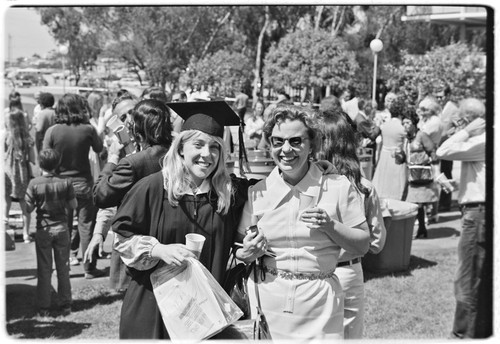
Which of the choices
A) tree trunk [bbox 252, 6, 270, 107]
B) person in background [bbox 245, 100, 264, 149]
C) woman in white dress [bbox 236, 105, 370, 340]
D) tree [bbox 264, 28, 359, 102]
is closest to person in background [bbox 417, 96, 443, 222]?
person in background [bbox 245, 100, 264, 149]

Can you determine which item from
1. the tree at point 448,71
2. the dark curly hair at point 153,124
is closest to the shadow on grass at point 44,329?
the dark curly hair at point 153,124

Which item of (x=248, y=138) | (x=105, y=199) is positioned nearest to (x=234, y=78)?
(x=248, y=138)

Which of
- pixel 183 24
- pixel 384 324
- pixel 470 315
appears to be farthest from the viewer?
pixel 183 24

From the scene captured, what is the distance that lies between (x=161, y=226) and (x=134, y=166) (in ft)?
3.16

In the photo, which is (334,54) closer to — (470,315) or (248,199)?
(470,315)

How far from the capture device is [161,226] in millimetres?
3062

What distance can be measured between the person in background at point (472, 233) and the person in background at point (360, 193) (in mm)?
935

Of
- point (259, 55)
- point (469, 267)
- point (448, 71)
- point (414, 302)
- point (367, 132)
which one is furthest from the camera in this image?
point (259, 55)

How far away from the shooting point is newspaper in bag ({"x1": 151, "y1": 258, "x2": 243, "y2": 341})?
9.57 feet

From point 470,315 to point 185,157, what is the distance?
10.5ft

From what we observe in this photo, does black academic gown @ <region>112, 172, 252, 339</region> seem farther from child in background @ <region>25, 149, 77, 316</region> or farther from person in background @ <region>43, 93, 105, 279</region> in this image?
person in background @ <region>43, 93, 105, 279</region>

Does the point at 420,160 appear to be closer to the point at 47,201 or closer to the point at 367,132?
the point at 367,132

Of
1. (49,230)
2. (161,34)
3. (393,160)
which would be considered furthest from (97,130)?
(161,34)

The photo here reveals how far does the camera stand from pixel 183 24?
3822 centimetres
